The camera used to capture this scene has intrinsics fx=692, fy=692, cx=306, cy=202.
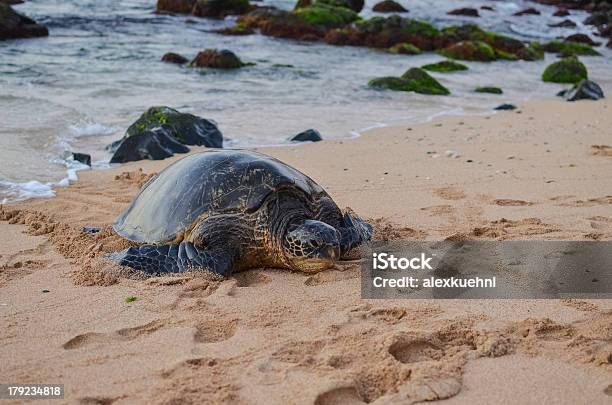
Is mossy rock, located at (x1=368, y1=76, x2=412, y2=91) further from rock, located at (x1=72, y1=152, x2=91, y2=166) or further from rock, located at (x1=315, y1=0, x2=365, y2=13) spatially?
rock, located at (x1=315, y1=0, x2=365, y2=13)

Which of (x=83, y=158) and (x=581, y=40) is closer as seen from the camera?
(x=83, y=158)

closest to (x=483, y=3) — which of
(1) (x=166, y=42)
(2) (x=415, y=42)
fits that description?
(2) (x=415, y=42)

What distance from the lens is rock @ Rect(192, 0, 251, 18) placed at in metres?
23.4

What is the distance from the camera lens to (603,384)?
246 centimetres

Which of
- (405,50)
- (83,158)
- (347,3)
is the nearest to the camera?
(83,158)

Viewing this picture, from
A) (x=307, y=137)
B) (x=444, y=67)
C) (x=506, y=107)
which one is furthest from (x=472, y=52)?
(x=307, y=137)

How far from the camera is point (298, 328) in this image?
2990 millimetres

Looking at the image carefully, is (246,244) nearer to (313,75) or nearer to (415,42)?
(313,75)

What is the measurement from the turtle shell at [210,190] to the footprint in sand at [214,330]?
969mm

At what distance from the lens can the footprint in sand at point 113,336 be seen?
2.87 meters

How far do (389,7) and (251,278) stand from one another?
26502 millimetres

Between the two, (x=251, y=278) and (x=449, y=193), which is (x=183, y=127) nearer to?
(x=449, y=193)

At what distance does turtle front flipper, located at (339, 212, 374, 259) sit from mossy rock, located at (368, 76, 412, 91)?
759 cm

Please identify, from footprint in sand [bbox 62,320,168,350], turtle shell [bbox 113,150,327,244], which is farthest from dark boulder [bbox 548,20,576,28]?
footprint in sand [bbox 62,320,168,350]
